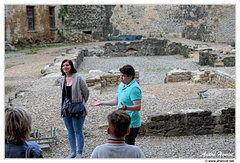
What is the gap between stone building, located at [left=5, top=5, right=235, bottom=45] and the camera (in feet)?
72.6

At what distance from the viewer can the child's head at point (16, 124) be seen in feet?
8.83

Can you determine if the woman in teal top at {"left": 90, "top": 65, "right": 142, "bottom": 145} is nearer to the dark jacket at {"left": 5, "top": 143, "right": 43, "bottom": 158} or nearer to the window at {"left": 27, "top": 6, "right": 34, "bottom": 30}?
the dark jacket at {"left": 5, "top": 143, "right": 43, "bottom": 158}

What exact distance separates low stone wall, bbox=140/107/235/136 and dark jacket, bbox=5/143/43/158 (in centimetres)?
314

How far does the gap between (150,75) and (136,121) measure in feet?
29.7

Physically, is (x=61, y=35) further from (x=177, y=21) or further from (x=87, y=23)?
(x=177, y=21)

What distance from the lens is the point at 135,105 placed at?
3914 millimetres

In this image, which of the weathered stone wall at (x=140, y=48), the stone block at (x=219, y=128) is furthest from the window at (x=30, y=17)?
the stone block at (x=219, y=128)

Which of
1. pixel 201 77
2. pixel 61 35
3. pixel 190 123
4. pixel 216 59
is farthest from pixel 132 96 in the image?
pixel 61 35

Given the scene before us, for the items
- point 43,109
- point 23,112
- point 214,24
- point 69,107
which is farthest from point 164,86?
point 214,24

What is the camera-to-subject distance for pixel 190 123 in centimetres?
574

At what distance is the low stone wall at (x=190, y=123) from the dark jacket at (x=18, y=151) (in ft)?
10.3

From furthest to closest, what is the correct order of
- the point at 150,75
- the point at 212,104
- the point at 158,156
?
the point at 150,75 < the point at 212,104 < the point at 158,156

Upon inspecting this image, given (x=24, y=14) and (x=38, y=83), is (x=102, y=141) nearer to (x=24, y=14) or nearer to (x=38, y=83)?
(x=38, y=83)

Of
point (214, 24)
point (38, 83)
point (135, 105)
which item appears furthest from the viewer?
point (214, 24)
